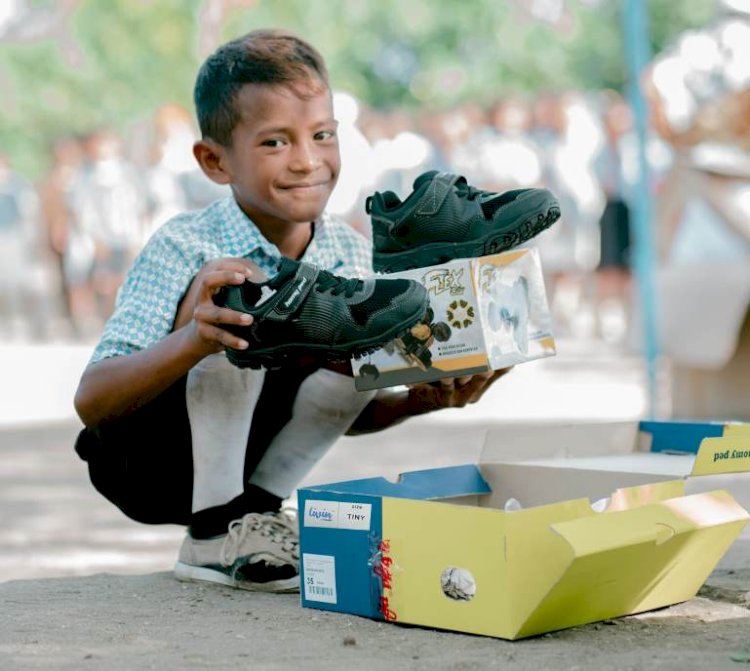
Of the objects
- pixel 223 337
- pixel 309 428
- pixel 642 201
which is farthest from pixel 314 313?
pixel 642 201

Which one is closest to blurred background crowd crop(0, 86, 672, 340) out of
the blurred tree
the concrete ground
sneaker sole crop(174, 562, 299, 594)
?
the blurred tree

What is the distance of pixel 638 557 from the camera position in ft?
7.57

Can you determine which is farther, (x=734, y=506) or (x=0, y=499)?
(x=0, y=499)

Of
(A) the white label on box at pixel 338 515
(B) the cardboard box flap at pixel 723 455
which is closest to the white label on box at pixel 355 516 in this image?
(A) the white label on box at pixel 338 515

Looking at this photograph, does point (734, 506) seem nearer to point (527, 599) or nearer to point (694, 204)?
point (527, 599)

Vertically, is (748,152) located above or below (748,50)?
below

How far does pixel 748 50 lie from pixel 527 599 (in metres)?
5.01

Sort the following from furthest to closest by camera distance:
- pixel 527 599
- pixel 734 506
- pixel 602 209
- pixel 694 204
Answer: pixel 602 209
pixel 694 204
pixel 734 506
pixel 527 599

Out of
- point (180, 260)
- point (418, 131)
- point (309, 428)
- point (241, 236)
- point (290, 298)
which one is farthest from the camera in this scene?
point (418, 131)

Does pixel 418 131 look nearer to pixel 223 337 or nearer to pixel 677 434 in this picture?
pixel 677 434

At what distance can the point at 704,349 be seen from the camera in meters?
5.48

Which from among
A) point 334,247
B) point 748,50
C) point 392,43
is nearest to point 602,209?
point 748,50

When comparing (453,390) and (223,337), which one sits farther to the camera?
(453,390)

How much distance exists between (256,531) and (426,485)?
1.08 feet
